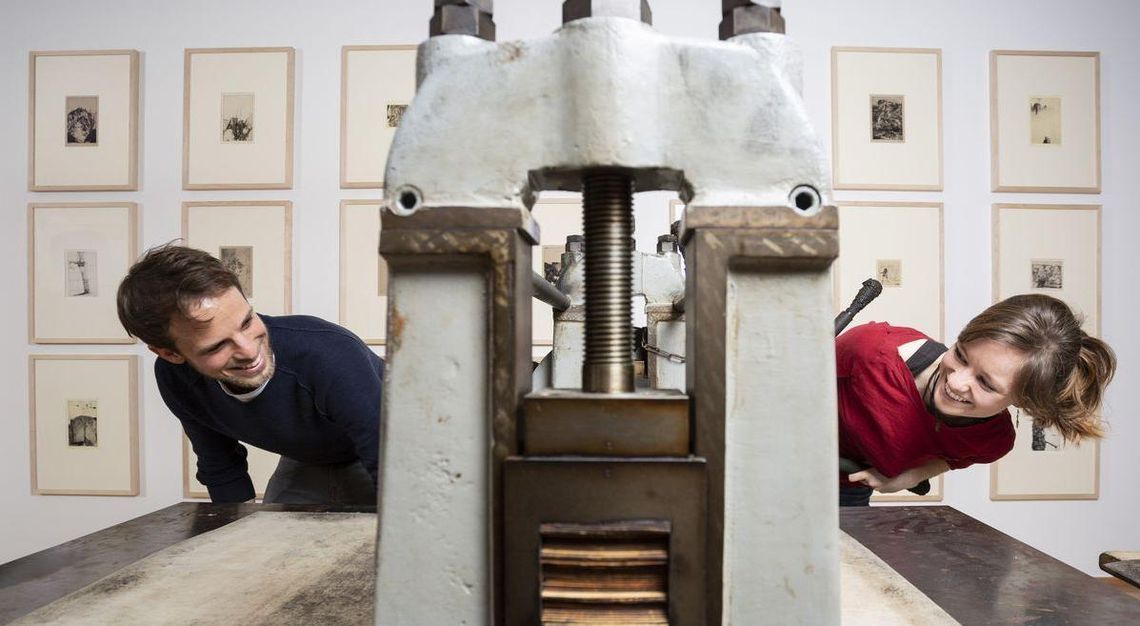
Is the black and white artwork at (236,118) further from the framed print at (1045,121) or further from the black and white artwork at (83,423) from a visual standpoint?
the framed print at (1045,121)

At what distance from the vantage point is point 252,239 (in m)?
2.54

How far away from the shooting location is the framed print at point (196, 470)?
8.45 ft

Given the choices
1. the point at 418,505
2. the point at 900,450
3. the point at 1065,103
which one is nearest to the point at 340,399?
the point at 418,505

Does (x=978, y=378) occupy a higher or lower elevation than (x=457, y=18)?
lower

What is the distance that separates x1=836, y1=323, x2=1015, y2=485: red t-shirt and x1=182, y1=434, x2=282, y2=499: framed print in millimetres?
2183

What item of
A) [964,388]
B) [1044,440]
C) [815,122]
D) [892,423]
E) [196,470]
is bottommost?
[196,470]

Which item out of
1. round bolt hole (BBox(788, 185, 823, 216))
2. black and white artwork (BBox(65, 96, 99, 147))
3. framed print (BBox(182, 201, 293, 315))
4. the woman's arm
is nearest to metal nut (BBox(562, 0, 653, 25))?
round bolt hole (BBox(788, 185, 823, 216))

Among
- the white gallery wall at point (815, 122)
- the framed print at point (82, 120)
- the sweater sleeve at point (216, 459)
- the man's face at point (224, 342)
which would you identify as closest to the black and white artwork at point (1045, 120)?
the white gallery wall at point (815, 122)

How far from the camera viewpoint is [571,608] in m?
0.64

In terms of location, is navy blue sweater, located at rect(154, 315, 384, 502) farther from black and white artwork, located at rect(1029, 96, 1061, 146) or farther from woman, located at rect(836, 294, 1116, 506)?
black and white artwork, located at rect(1029, 96, 1061, 146)

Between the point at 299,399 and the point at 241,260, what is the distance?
1.16 metres

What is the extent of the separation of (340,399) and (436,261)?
1.08m

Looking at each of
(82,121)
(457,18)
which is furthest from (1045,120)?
(82,121)

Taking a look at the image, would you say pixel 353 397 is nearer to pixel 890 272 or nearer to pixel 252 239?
pixel 252 239
